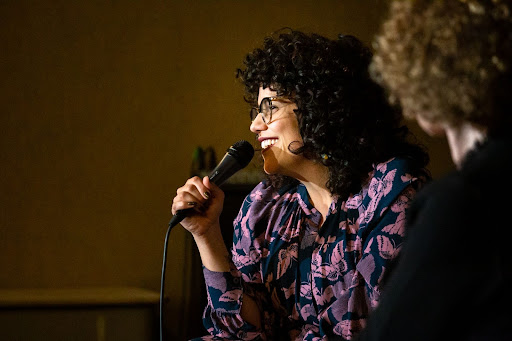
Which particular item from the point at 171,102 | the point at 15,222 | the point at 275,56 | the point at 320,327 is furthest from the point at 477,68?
the point at 15,222

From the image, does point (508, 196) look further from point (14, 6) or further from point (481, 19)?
point (14, 6)

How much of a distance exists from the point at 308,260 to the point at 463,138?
828mm

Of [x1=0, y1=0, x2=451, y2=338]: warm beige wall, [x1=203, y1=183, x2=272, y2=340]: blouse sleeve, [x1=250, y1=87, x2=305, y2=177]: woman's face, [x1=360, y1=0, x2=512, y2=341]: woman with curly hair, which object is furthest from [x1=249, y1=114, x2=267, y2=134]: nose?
[x1=0, y1=0, x2=451, y2=338]: warm beige wall

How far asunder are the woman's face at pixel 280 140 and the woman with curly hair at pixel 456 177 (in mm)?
798

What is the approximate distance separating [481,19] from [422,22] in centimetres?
6

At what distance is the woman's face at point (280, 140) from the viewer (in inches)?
61.2

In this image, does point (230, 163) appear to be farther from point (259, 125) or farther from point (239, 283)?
point (239, 283)

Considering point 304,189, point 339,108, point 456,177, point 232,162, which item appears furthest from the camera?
point 304,189

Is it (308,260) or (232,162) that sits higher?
(232,162)

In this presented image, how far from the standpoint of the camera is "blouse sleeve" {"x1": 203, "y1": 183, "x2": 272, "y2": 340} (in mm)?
1550

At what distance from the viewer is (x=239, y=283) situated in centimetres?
158

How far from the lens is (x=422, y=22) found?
2.31ft

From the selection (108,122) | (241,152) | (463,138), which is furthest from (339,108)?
(108,122)

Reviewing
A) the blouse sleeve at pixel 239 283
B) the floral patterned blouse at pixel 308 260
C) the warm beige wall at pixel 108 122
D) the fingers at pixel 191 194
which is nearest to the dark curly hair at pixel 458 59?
the floral patterned blouse at pixel 308 260
